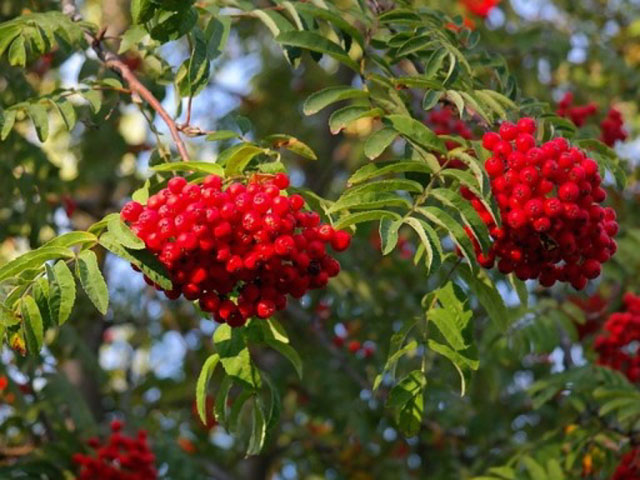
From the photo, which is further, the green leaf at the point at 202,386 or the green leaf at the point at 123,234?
the green leaf at the point at 202,386

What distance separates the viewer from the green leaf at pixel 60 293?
267 cm

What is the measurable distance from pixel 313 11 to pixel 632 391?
1921mm

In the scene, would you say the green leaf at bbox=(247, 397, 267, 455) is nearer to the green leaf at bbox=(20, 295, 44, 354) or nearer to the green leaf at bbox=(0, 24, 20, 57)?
the green leaf at bbox=(20, 295, 44, 354)

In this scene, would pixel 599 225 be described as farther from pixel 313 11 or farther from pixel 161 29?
pixel 161 29

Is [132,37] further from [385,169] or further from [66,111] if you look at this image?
[385,169]

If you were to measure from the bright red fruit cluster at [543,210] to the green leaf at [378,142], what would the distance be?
0.25 m

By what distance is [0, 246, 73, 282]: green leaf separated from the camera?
2.71m

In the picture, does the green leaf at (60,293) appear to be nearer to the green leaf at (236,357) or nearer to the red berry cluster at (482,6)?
the green leaf at (236,357)

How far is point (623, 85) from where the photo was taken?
6.97 meters

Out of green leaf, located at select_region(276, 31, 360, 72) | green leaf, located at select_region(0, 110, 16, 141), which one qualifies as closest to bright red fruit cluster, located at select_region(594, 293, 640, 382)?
green leaf, located at select_region(276, 31, 360, 72)

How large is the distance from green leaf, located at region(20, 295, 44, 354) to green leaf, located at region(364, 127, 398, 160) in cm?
91

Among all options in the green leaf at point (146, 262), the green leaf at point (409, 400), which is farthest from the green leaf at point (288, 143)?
the green leaf at point (409, 400)

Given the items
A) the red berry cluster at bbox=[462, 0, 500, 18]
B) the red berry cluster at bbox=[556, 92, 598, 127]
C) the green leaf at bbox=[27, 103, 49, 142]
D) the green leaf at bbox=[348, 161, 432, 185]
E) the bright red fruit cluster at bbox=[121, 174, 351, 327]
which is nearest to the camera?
the bright red fruit cluster at bbox=[121, 174, 351, 327]

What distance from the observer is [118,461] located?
4672 millimetres
